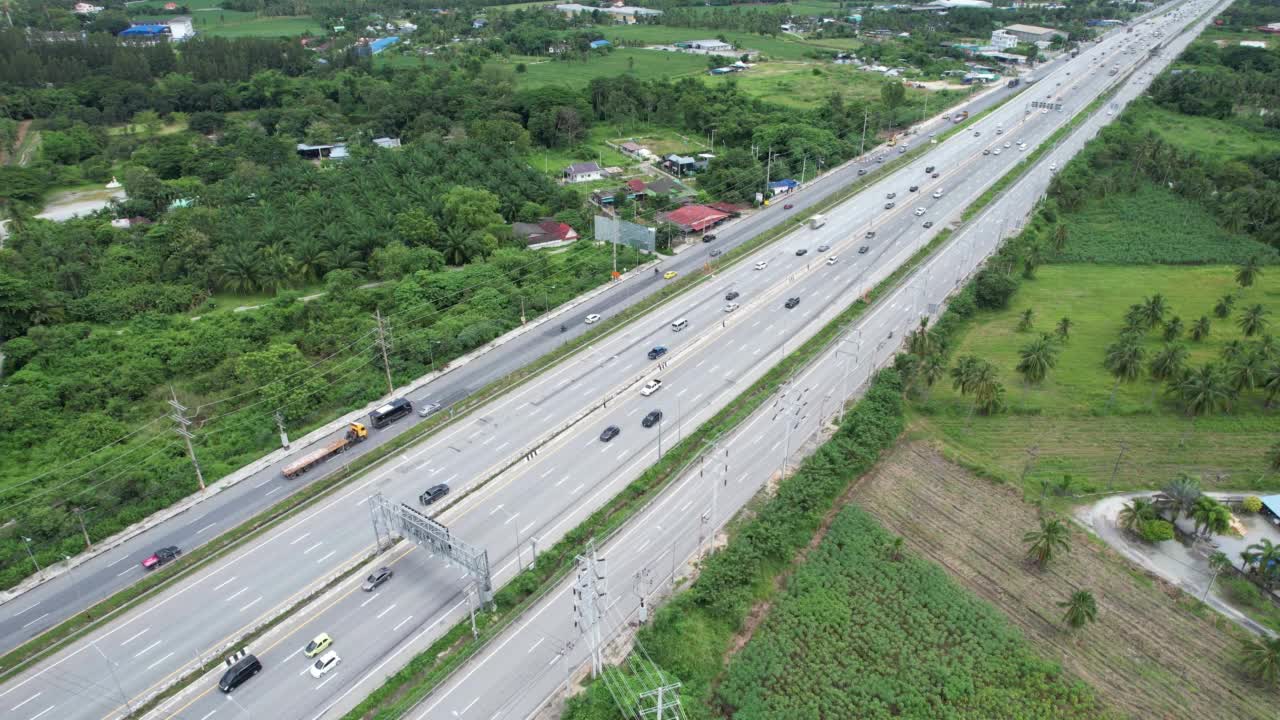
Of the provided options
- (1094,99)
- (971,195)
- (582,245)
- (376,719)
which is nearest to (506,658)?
(376,719)

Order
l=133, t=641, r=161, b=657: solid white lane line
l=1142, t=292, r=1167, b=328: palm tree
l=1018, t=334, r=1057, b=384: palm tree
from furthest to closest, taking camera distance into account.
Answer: l=1142, t=292, r=1167, b=328: palm tree < l=1018, t=334, r=1057, b=384: palm tree < l=133, t=641, r=161, b=657: solid white lane line

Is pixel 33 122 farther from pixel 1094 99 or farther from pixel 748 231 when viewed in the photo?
pixel 1094 99

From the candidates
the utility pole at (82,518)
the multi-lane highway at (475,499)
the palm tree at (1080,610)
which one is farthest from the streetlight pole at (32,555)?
the palm tree at (1080,610)

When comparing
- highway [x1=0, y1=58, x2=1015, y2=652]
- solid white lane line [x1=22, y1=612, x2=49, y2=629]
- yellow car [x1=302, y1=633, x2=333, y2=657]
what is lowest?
yellow car [x1=302, y1=633, x2=333, y2=657]

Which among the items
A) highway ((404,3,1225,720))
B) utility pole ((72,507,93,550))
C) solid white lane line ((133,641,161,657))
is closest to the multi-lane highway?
solid white lane line ((133,641,161,657))

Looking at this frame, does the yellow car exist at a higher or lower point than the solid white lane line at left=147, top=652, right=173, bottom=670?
higher

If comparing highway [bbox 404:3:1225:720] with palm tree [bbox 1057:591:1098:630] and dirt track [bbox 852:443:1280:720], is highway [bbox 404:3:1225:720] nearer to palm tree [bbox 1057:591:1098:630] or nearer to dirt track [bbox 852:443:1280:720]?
dirt track [bbox 852:443:1280:720]
